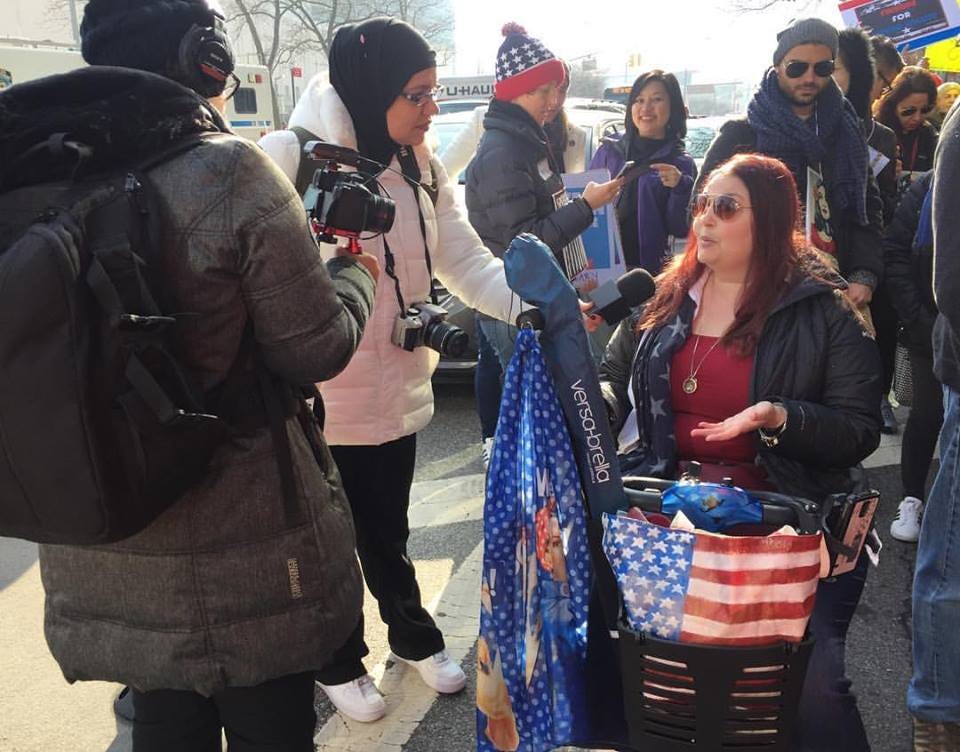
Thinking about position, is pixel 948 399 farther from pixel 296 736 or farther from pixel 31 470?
pixel 31 470

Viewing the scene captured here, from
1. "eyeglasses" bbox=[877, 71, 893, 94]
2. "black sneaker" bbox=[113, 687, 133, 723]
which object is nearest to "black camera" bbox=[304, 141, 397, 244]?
"black sneaker" bbox=[113, 687, 133, 723]

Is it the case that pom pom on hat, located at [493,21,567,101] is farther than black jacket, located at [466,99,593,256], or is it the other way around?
pom pom on hat, located at [493,21,567,101]

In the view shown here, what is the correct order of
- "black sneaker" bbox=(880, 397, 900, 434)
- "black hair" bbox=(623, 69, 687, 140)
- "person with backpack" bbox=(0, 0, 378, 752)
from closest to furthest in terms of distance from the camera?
"person with backpack" bbox=(0, 0, 378, 752)
"black hair" bbox=(623, 69, 687, 140)
"black sneaker" bbox=(880, 397, 900, 434)

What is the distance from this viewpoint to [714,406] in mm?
2469

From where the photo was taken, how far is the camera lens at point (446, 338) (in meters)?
2.36

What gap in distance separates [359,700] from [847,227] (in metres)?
2.89

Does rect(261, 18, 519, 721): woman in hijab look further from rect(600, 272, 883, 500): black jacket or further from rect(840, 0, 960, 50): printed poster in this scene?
rect(840, 0, 960, 50): printed poster

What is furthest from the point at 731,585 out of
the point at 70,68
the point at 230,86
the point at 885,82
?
the point at 70,68

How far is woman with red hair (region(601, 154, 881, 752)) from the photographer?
7.48ft

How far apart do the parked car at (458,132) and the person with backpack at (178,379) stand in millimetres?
2955

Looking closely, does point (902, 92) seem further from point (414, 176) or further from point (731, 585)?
point (731, 585)

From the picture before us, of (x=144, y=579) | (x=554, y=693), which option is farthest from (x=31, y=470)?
(x=554, y=693)

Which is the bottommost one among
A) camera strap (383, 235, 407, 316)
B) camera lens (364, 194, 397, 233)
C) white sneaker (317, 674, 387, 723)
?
white sneaker (317, 674, 387, 723)

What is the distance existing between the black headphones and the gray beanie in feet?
9.14
